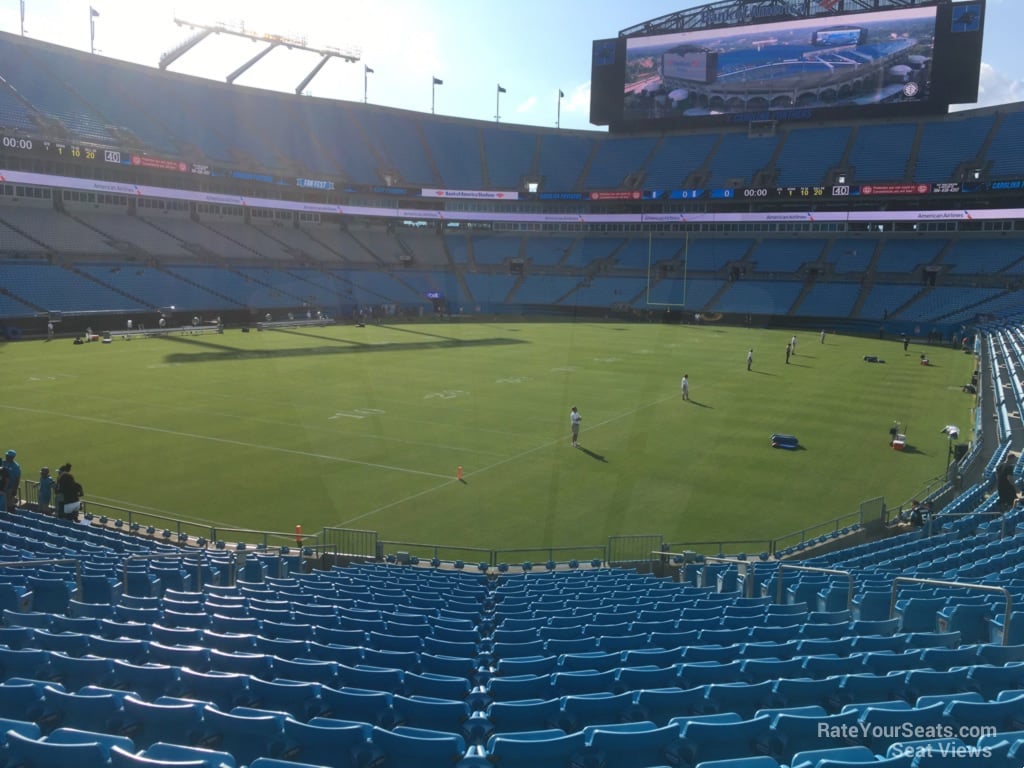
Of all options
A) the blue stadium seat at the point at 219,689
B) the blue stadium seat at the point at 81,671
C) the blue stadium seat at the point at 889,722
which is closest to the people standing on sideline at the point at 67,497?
the blue stadium seat at the point at 81,671

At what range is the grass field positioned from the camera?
19078mm

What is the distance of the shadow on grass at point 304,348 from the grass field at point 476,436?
0.41 meters

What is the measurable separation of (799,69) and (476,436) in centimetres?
6417

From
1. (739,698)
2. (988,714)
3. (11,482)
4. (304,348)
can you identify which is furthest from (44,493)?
(304,348)

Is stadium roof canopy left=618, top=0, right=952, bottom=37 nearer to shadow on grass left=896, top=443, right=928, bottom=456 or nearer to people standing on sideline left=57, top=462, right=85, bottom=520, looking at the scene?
shadow on grass left=896, top=443, right=928, bottom=456

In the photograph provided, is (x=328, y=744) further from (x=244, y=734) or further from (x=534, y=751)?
(x=534, y=751)

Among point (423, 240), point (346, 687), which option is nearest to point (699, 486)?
point (346, 687)

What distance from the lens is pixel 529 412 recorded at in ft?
99.3

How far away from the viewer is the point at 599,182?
283 feet

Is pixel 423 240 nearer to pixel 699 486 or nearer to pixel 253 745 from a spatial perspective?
pixel 699 486

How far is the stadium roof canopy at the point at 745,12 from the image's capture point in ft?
232

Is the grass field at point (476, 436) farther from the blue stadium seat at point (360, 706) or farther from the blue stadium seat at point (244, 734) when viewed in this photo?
the blue stadium seat at point (244, 734)

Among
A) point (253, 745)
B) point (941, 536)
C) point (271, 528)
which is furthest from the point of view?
point (271, 528)

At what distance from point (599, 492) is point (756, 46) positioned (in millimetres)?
67561
